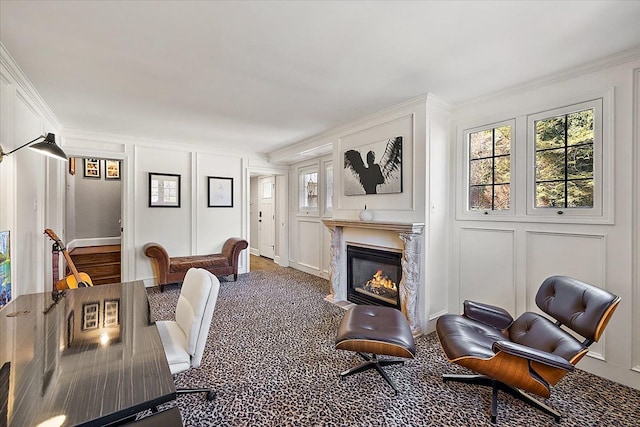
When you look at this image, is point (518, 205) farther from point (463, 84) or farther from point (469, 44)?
point (469, 44)

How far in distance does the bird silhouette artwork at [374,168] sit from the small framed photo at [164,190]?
307cm

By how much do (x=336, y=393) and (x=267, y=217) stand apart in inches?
212

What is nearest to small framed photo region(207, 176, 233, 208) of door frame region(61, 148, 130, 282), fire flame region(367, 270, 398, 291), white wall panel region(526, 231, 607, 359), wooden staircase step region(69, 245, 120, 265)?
door frame region(61, 148, 130, 282)

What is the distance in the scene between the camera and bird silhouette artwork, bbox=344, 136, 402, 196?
3246 mm

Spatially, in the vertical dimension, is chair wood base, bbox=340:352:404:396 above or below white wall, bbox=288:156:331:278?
below

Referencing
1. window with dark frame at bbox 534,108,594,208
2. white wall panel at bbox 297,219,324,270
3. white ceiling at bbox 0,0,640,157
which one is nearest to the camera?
white ceiling at bbox 0,0,640,157

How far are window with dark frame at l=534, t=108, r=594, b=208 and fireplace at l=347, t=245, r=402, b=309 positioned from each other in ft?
5.06

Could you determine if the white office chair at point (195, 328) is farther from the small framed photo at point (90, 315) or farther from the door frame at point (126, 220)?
the door frame at point (126, 220)

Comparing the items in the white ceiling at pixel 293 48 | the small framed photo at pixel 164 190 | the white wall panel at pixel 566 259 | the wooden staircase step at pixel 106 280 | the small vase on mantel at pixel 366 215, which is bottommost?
the wooden staircase step at pixel 106 280

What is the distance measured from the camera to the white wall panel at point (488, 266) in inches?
110

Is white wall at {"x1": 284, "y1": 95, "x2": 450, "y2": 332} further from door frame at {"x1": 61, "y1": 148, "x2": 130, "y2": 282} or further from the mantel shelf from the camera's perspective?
door frame at {"x1": 61, "y1": 148, "x2": 130, "y2": 282}

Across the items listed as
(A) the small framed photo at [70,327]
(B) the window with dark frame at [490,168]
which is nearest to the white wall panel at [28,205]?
(A) the small framed photo at [70,327]

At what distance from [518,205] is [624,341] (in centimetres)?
126

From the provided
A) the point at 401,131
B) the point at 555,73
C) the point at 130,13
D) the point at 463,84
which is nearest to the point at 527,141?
the point at 555,73
